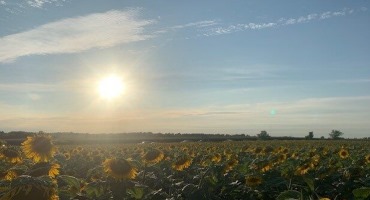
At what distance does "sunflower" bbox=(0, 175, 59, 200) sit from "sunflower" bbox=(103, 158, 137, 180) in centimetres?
317

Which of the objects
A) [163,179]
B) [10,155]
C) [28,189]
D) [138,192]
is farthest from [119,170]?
[28,189]

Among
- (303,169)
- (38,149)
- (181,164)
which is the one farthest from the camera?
(181,164)

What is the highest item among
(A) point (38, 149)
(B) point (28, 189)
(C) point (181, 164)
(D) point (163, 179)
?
(A) point (38, 149)

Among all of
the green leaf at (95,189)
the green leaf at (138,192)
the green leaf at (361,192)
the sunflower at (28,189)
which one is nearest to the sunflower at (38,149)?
the green leaf at (95,189)

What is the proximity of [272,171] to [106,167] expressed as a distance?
141 inches

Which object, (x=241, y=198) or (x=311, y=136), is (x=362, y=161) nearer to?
(x=241, y=198)

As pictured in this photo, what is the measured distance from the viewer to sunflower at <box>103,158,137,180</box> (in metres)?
6.54

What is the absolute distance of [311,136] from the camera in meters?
81.2

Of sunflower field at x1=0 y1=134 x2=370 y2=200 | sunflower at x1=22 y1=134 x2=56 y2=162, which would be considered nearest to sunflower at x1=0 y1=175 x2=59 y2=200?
sunflower field at x1=0 y1=134 x2=370 y2=200

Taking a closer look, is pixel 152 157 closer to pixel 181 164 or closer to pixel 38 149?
pixel 181 164

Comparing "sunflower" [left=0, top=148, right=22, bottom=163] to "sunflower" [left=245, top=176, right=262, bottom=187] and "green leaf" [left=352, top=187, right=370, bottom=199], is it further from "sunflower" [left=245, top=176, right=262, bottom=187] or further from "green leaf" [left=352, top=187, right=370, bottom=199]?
"green leaf" [left=352, top=187, right=370, bottom=199]

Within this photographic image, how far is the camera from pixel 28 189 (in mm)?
3127

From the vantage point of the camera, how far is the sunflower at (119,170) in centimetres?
654

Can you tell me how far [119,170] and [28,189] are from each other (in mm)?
3472
